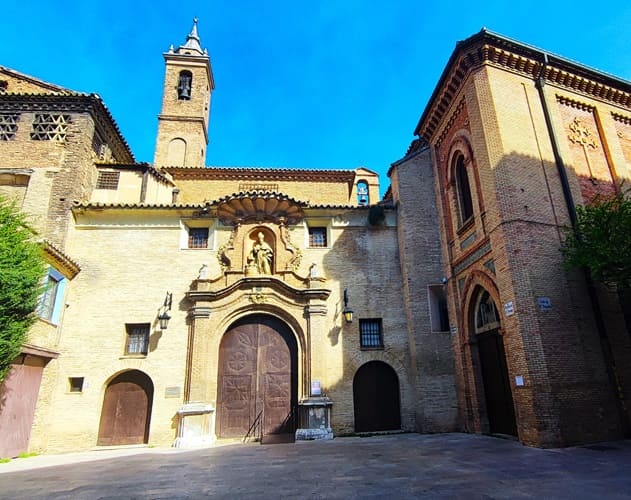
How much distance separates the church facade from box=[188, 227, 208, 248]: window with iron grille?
71 millimetres

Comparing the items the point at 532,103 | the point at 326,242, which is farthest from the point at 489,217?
the point at 326,242

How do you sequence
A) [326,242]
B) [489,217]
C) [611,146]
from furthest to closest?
[326,242] < [611,146] < [489,217]

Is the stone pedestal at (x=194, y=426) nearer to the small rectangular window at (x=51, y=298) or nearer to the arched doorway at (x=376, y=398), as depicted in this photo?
the arched doorway at (x=376, y=398)

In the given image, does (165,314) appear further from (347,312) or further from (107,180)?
(107,180)

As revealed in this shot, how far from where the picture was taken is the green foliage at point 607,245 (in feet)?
26.3

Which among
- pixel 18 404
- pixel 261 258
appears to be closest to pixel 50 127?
pixel 261 258

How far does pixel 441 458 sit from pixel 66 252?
12.7 m

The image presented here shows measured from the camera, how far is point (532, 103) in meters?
11.3

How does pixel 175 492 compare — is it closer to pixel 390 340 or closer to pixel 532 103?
pixel 390 340

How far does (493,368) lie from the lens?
1065 cm

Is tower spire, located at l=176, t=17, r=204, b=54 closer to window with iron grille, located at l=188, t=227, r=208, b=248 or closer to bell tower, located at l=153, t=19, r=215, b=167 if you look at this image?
bell tower, located at l=153, t=19, r=215, b=167

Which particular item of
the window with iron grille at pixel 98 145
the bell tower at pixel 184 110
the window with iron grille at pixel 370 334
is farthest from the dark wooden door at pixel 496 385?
the bell tower at pixel 184 110

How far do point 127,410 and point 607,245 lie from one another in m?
13.4

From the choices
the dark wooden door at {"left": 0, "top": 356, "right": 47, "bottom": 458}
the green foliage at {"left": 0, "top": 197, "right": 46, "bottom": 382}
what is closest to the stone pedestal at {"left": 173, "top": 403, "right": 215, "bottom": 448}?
the dark wooden door at {"left": 0, "top": 356, "right": 47, "bottom": 458}
